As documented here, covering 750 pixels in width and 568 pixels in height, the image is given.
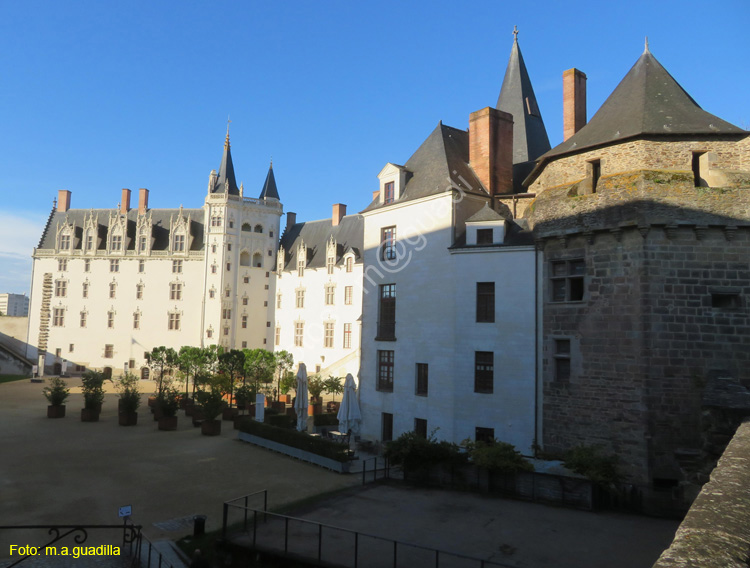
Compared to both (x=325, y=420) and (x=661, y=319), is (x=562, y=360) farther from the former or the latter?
(x=325, y=420)

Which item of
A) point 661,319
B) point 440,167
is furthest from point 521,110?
point 661,319

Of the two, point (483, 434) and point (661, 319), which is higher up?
point (661, 319)

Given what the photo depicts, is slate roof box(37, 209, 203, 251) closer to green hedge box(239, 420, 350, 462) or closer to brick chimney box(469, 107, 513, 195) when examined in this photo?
green hedge box(239, 420, 350, 462)

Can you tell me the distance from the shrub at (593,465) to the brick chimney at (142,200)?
5051 centimetres

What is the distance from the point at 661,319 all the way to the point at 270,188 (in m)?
44.1

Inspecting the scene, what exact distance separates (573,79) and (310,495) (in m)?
21.2

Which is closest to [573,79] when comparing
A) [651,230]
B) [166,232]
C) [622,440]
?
[651,230]

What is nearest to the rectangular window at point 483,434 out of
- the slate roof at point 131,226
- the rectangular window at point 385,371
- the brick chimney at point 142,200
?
the rectangular window at point 385,371

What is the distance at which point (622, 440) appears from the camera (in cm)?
1650

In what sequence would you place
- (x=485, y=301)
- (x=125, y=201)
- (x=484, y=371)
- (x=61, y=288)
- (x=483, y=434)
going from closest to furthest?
(x=483, y=434) < (x=484, y=371) < (x=485, y=301) < (x=61, y=288) < (x=125, y=201)

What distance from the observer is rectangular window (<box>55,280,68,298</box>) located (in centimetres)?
5294

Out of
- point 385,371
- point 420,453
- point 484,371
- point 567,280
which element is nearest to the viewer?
point 420,453

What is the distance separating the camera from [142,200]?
55.2 meters

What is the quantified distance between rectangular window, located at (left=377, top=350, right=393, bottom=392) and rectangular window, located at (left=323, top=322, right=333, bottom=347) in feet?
67.3
